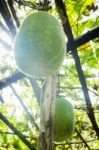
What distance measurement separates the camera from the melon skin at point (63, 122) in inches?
92.8

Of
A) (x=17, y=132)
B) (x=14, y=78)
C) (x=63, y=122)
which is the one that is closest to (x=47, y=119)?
A: (x=63, y=122)

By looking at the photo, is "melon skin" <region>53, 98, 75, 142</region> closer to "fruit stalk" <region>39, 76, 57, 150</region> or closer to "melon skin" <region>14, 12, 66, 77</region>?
"fruit stalk" <region>39, 76, 57, 150</region>

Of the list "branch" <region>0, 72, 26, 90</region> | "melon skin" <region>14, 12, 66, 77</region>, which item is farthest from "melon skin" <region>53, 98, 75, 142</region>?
"melon skin" <region>14, 12, 66, 77</region>

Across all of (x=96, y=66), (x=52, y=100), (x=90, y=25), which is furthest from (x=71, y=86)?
(x=52, y=100)

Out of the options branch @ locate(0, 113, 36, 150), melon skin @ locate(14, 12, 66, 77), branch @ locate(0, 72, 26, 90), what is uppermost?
melon skin @ locate(14, 12, 66, 77)

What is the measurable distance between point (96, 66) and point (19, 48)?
1.46 m

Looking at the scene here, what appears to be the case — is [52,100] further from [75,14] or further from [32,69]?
[75,14]

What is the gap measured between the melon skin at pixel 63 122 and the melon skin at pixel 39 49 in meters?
0.59

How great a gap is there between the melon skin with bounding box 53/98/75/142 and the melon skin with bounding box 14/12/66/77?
0.59 meters

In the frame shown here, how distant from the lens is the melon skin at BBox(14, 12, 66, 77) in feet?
5.89

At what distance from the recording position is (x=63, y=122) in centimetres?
236

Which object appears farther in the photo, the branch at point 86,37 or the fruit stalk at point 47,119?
the branch at point 86,37

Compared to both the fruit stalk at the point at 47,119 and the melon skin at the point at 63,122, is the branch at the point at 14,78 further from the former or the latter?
the fruit stalk at the point at 47,119

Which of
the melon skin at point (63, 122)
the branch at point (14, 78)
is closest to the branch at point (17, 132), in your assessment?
the branch at point (14, 78)
